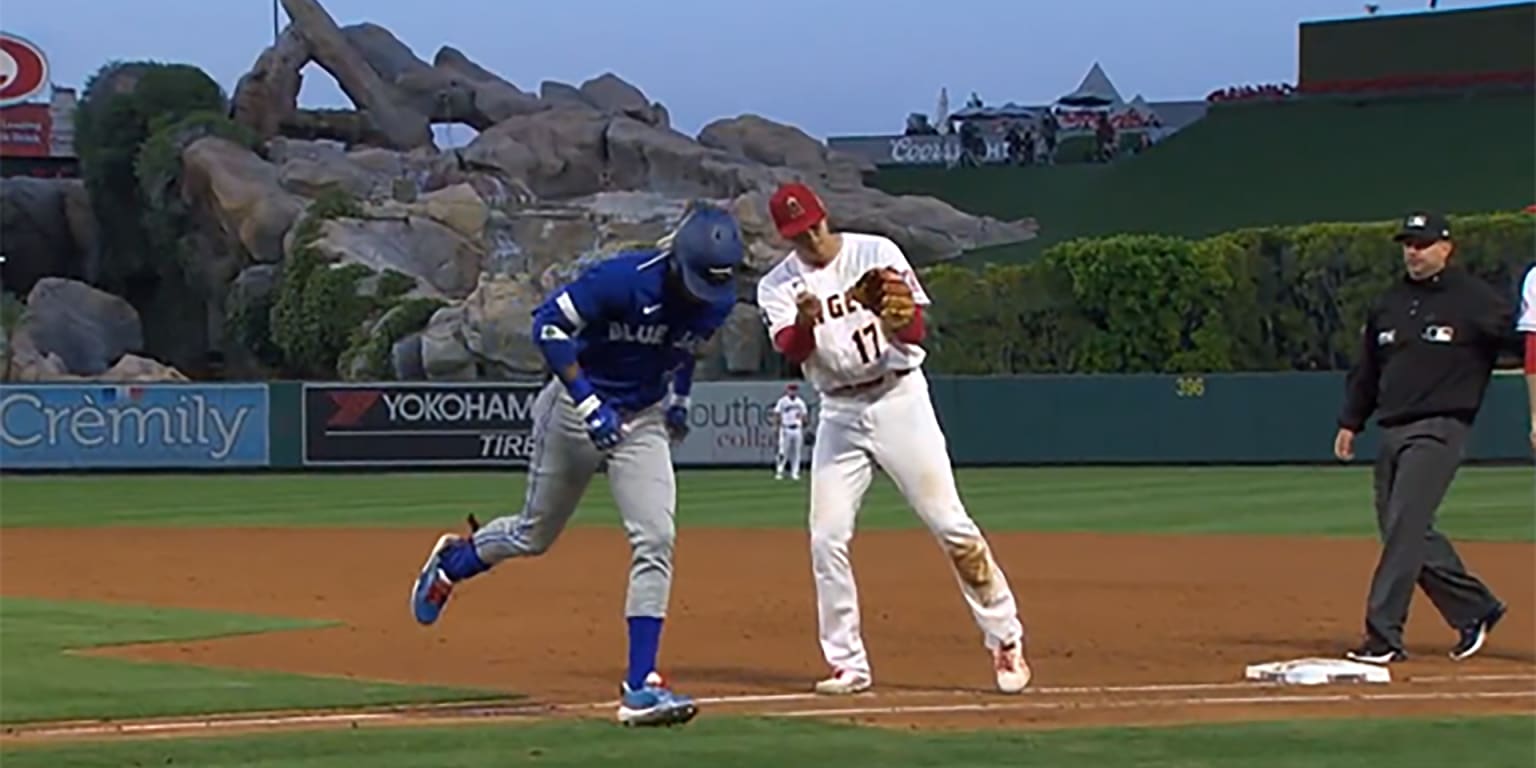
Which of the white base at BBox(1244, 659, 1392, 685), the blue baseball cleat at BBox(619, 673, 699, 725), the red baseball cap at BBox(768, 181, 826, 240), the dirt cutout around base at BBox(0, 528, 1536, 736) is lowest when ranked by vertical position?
the dirt cutout around base at BBox(0, 528, 1536, 736)

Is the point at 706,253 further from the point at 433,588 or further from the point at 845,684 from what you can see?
the point at 433,588

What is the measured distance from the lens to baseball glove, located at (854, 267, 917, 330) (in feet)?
27.8

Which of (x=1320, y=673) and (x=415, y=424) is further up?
(x=415, y=424)

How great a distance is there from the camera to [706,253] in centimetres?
773

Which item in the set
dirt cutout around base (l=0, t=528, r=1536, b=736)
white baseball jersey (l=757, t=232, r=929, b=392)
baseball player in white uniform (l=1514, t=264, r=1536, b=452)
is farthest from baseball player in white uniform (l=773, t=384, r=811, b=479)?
white baseball jersey (l=757, t=232, r=929, b=392)

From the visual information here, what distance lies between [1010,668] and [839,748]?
185 centimetres

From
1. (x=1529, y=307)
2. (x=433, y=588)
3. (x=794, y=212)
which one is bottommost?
(x=433, y=588)

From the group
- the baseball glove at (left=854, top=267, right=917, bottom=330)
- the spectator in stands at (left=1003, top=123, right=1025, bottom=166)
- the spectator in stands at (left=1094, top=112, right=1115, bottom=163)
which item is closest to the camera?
the baseball glove at (left=854, top=267, right=917, bottom=330)

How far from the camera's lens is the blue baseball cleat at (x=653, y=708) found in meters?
7.63

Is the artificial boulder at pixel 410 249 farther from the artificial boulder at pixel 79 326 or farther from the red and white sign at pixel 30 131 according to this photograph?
the red and white sign at pixel 30 131

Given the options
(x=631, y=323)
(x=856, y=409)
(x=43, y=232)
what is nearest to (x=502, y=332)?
(x=43, y=232)

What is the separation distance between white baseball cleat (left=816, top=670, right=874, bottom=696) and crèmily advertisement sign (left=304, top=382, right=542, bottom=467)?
Result: 95.1 feet

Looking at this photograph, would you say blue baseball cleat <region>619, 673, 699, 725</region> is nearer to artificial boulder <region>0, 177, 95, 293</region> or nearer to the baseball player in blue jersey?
the baseball player in blue jersey

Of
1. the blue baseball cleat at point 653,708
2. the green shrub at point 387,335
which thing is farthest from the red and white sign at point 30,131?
the blue baseball cleat at point 653,708
